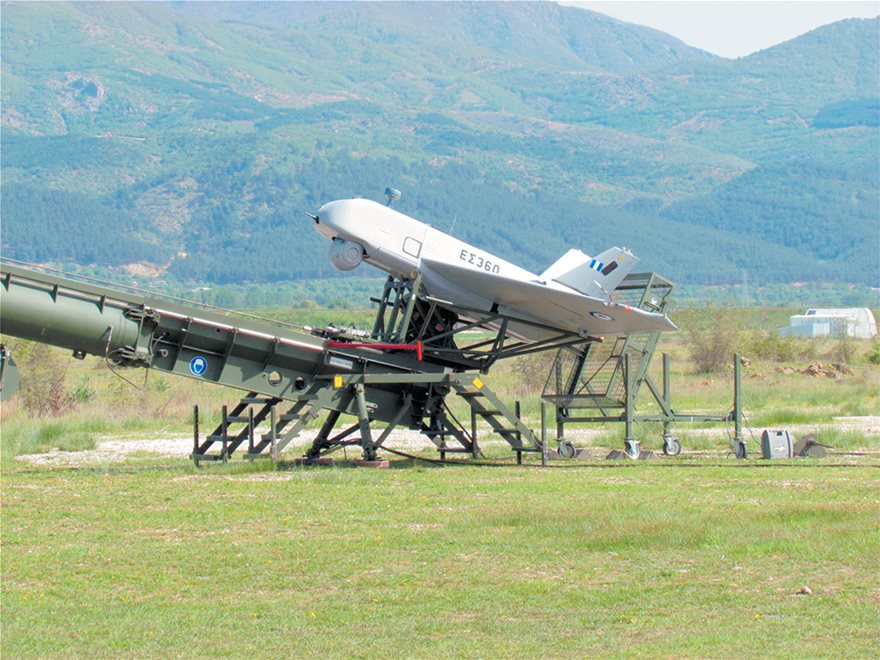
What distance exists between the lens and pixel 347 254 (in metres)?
22.7

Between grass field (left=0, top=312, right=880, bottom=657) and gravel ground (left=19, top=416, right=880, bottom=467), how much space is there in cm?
169

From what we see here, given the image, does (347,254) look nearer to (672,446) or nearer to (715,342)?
(672,446)

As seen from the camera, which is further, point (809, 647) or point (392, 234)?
point (392, 234)

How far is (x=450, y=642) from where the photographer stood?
11.0 m

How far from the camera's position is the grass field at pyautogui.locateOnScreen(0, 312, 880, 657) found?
36.8ft

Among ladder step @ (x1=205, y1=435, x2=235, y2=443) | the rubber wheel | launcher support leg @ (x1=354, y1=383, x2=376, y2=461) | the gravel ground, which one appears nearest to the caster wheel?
the gravel ground

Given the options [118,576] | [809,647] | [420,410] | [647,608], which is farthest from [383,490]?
[809,647]

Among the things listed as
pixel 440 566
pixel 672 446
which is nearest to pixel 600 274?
pixel 672 446

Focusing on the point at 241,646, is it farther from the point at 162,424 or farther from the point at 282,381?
the point at 162,424

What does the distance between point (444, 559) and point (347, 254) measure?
9.27m

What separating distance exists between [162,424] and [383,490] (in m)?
14.7

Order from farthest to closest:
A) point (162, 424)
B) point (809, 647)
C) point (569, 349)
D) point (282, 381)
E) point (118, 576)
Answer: point (162, 424) → point (569, 349) → point (282, 381) → point (118, 576) → point (809, 647)

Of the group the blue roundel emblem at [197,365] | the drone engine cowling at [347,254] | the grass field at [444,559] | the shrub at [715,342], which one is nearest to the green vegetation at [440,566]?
the grass field at [444,559]

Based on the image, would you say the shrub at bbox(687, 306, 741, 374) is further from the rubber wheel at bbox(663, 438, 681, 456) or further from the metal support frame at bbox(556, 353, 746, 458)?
A: the rubber wheel at bbox(663, 438, 681, 456)
